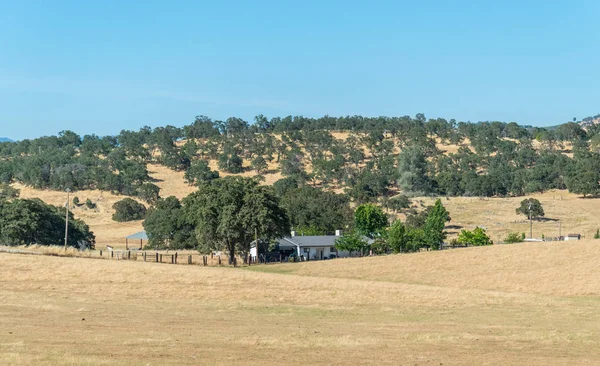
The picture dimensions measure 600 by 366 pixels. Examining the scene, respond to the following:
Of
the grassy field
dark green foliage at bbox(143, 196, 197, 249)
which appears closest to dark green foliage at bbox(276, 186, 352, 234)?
dark green foliage at bbox(143, 196, 197, 249)

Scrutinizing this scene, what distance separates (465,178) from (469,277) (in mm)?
104608

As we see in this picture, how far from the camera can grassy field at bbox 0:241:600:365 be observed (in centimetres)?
2480

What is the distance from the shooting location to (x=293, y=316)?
126 feet

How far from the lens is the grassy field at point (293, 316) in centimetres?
2480

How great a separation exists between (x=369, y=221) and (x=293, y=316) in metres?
77.6

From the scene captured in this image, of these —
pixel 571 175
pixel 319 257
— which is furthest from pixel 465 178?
pixel 319 257

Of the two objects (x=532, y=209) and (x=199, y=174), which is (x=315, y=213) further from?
(x=199, y=174)

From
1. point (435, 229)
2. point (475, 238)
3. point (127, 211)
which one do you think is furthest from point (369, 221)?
point (127, 211)

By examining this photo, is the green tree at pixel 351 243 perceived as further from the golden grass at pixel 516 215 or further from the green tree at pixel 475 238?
the golden grass at pixel 516 215

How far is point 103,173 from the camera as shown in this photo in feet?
617

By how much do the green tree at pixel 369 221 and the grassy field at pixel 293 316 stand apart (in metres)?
38.4

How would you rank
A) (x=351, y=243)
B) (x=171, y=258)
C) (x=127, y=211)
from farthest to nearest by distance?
1. (x=127, y=211)
2. (x=351, y=243)
3. (x=171, y=258)

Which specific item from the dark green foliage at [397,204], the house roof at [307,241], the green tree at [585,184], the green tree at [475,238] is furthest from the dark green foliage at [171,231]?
the green tree at [585,184]

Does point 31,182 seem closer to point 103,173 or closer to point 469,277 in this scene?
point 103,173
